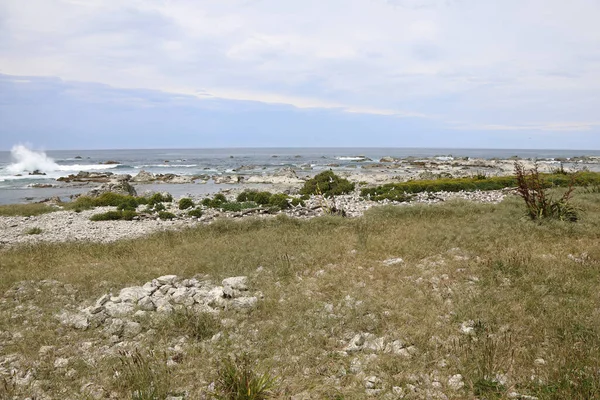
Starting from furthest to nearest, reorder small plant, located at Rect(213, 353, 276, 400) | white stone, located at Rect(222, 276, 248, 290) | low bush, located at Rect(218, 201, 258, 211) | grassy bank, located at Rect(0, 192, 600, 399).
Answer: low bush, located at Rect(218, 201, 258, 211), white stone, located at Rect(222, 276, 248, 290), grassy bank, located at Rect(0, 192, 600, 399), small plant, located at Rect(213, 353, 276, 400)

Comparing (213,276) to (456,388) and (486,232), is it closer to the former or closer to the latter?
(456,388)

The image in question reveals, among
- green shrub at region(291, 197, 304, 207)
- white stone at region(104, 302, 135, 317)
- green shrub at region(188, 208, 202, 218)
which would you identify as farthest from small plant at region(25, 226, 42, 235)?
green shrub at region(291, 197, 304, 207)

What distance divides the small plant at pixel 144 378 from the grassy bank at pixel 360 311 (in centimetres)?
3

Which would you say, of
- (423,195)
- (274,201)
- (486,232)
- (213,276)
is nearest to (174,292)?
(213,276)

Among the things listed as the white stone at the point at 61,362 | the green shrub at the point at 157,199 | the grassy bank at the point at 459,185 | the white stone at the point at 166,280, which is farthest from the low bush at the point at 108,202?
the white stone at the point at 61,362

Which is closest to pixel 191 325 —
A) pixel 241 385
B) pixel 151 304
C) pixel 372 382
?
pixel 151 304

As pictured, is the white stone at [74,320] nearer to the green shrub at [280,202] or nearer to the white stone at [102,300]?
the white stone at [102,300]

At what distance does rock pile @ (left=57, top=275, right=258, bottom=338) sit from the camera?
22.9 ft

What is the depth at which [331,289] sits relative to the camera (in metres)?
8.04

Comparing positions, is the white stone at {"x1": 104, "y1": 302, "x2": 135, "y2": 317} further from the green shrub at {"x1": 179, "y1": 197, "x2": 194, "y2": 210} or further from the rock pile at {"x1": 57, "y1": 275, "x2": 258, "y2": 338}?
the green shrub at {"x1": 179, "y1": 197, "x2": 194, "y2": 210}

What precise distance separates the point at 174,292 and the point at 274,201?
1448 cm

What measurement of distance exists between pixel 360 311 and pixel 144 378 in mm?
3558

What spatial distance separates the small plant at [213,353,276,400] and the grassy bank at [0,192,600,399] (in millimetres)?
204

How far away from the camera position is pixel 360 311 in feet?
22.7
